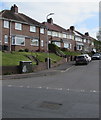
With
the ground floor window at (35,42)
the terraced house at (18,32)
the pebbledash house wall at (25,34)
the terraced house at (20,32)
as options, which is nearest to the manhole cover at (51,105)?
the terraced house at (20,32)

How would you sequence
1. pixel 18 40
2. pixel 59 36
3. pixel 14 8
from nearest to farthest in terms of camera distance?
pixel 18 40, pixel 14 8, pixel 59 36

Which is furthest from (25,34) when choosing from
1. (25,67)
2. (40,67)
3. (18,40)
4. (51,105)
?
(51,105)

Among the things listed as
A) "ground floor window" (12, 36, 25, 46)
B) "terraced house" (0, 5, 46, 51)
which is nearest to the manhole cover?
"terraced house" (0, 5, 46, 51)

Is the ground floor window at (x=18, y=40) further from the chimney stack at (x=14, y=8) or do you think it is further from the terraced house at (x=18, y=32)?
the chimney stack at (x=14, y=8)

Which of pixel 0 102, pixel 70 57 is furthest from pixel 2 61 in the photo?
pixel 70 57

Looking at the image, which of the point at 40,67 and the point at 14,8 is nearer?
the point at 40,67

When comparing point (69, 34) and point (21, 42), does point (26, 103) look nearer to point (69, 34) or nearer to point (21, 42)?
point (21, 42)

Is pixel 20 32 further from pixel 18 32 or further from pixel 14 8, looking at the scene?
pixel 14 8

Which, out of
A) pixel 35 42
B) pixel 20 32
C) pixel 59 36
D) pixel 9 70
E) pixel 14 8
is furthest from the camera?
pixel 59 36

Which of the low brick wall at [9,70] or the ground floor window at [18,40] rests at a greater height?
the ground floor window at [18,40]

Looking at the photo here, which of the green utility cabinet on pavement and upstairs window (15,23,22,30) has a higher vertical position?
upstairs window (15,23,22,30)

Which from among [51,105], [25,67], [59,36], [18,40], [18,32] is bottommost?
[51,105]

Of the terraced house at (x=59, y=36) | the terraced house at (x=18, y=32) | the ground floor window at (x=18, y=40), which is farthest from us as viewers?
the terraced house at (x=59, y=36)

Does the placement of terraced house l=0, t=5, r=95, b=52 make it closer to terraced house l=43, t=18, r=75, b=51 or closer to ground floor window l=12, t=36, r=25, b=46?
ground floor window l=12, t=36, r=25, b=46
